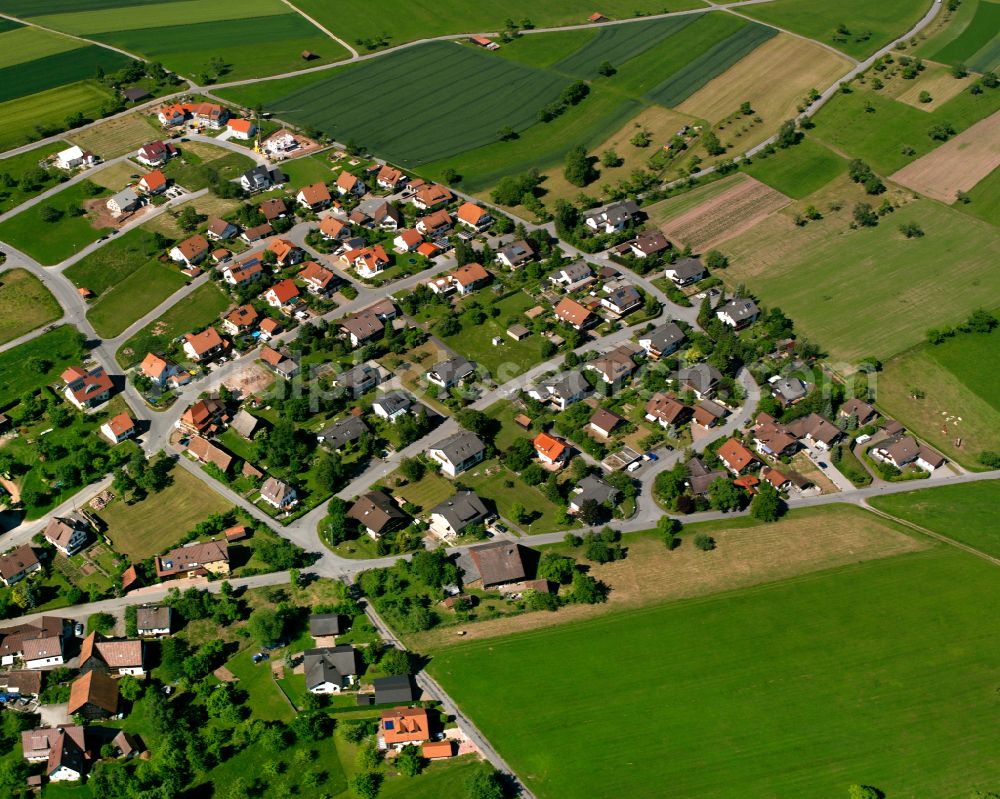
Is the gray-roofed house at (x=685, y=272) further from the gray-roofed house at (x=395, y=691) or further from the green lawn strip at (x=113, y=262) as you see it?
the green lawn strip at (x=113, y=262)

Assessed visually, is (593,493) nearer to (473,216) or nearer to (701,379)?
(701,379)

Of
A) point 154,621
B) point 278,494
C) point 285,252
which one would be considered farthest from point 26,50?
point 154,621

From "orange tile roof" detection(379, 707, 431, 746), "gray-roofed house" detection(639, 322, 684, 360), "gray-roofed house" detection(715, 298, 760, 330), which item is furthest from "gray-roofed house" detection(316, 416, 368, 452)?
"gray-roofed house" detection(715, 298, 760, 330)

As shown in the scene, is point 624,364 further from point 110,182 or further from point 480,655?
point 110,182

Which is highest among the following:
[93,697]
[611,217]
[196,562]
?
[611,217]

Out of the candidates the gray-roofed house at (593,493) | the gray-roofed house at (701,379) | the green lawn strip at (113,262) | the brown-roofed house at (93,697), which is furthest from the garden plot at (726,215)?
the brown-roofed house at (93,697)

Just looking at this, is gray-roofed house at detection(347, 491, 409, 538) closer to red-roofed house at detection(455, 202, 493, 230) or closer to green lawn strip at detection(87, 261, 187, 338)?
green lawn strip at detection(87, 261, 187, 338)
